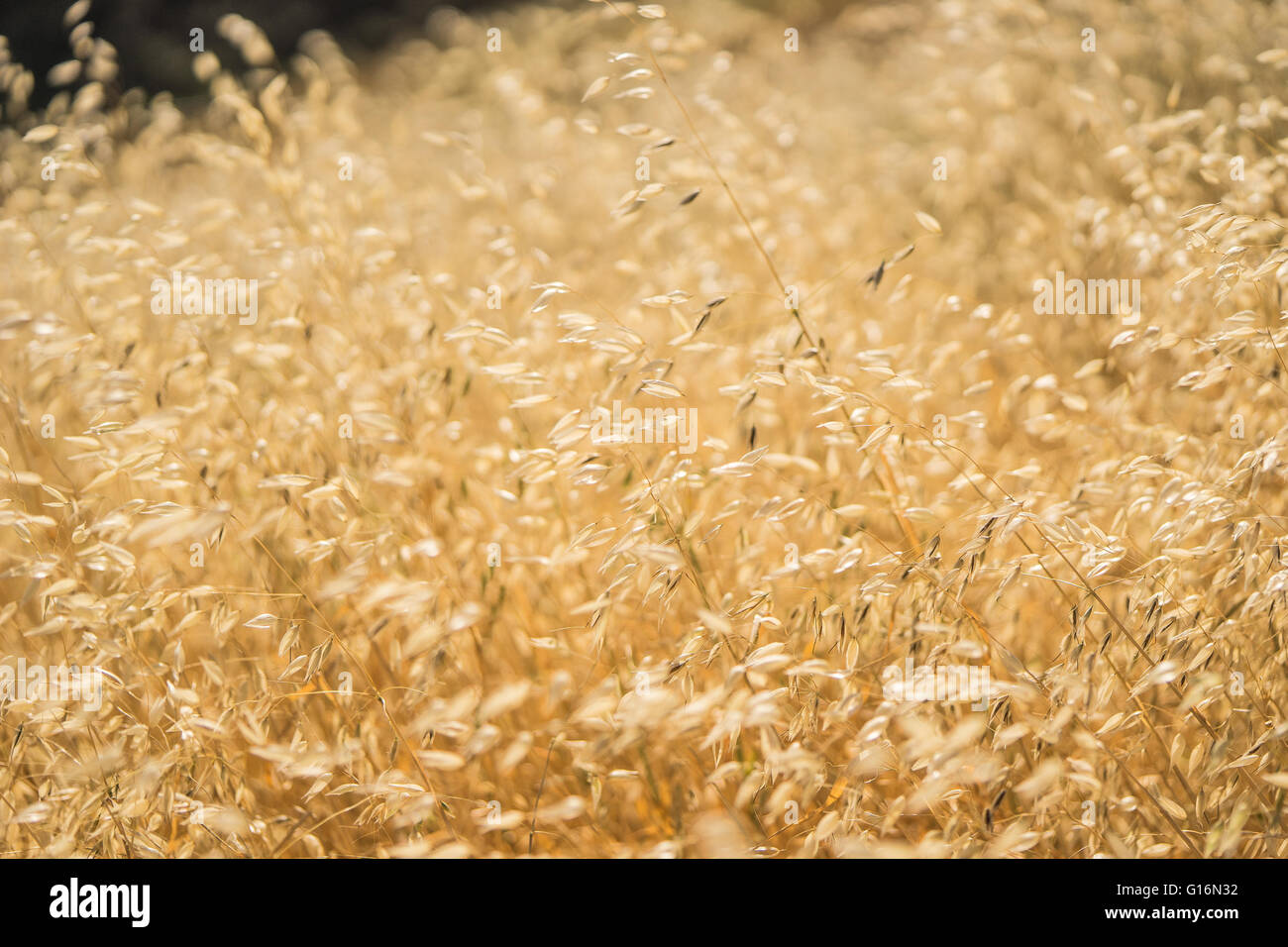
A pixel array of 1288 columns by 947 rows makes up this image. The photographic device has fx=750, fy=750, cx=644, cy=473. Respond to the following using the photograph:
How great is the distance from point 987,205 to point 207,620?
11.0 ft

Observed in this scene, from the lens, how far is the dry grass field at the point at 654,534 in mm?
1080

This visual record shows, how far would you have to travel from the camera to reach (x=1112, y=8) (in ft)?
10.5

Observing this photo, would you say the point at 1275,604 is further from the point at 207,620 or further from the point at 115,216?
the point at 115,216

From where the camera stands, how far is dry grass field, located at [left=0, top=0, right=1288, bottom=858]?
3.54ft

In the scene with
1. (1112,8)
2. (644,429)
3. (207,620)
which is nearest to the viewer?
(644,429)

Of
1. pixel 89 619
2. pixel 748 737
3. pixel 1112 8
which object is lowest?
pixel 748 737

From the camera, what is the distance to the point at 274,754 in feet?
3.13

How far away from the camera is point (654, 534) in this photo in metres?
1.26

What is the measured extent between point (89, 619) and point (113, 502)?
25.0 inches

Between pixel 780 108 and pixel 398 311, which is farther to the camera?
pixel 780 108
